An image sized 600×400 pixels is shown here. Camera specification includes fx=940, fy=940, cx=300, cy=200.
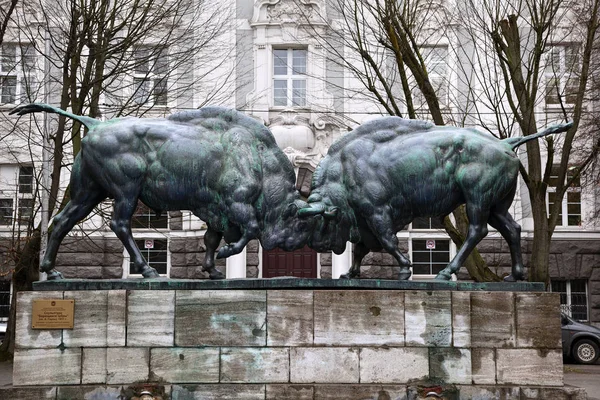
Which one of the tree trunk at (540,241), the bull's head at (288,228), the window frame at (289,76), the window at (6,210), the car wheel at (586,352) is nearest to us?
the bull's head at (288,228)

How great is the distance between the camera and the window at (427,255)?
28.4 m

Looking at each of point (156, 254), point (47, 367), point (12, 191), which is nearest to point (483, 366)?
point (47, 367)

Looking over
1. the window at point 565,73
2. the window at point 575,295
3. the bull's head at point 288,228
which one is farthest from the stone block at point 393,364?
the window at point 575,295

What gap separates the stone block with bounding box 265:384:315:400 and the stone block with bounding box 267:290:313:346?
0.47 meters

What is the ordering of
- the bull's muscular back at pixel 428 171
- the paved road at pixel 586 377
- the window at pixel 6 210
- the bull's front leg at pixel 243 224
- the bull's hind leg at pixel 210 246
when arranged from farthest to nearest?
the window at pixel 6 210 < the paved road at pixel 586 377 < the bull's hind leg at pixel 210 246 < the bull's front leg at pixel 243 224 < the bull's muscular back at pixel 428 171

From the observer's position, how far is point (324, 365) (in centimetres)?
1030

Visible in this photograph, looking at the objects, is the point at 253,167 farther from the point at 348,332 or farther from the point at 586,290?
the point at 586,290

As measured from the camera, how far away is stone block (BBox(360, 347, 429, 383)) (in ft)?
33.7

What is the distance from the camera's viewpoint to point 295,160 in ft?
89.3

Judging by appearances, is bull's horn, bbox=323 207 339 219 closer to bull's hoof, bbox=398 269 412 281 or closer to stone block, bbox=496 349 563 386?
bull's hoof, bbox=398 269 412 281

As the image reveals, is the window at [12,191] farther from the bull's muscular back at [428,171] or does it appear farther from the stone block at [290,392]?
the stone block at [290,392]

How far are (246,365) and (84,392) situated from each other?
5.82 ft

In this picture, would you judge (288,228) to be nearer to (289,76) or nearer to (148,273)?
(148,273)

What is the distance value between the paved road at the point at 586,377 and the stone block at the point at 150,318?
22.0 ft
